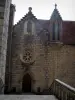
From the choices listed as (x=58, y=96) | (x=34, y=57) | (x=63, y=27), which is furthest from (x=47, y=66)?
(x=58, y=96)

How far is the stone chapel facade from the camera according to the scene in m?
19.3

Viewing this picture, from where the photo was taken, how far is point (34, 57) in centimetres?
1953

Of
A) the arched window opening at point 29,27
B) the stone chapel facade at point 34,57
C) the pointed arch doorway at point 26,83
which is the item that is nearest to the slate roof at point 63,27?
the stone chapel facade at point 34,57

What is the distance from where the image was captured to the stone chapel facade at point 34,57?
19.3 metres

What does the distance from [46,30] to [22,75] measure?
18.2 ft

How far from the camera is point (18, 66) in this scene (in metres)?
19.3

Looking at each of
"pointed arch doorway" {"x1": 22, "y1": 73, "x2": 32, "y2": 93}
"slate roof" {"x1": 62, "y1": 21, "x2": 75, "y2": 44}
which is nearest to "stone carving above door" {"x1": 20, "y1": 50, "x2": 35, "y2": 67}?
"pointed arch doorway" {"x1": 22, "y1": 73, "x2": 32, "y2": 93}

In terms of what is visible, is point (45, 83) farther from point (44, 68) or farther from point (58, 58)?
point (58, 58)

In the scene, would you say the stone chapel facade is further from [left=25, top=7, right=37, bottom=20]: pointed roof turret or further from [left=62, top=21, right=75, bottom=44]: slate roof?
[left=62, top=21, right=75, bottom=44]: slate roof

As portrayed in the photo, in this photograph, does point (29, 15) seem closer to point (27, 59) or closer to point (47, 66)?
point (27, 59)

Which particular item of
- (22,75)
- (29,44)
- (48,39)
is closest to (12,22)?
(29,44)

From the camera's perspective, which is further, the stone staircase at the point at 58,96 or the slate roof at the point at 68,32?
the slate roof at the point at 68,32

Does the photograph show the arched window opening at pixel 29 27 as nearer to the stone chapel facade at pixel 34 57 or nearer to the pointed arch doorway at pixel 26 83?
the stone chapel facade at pixel 34 57

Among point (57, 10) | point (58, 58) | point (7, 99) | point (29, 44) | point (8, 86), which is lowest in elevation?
point (8, 86)
